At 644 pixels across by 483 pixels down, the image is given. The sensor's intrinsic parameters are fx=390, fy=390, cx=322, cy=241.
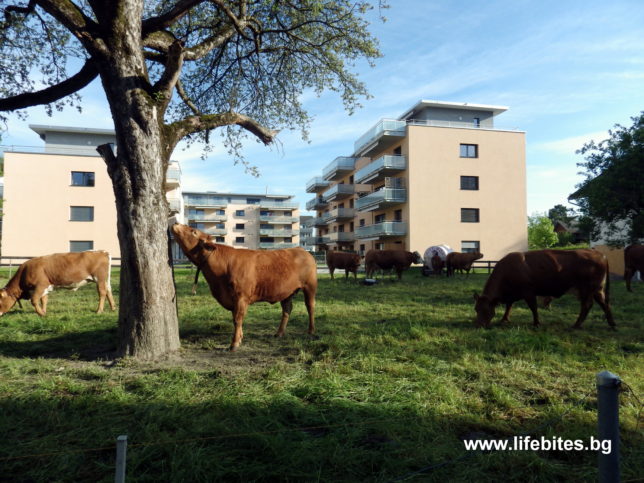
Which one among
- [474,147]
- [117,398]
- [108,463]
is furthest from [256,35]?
[474,147]

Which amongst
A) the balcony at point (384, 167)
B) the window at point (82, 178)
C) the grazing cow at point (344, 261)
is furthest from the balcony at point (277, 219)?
the grazing cow at point (344, 261)

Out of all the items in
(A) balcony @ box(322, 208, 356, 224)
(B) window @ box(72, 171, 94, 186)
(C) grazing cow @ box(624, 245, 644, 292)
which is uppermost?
(B) window @ box(72, 171, 94, 186)

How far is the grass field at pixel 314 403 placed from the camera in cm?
261

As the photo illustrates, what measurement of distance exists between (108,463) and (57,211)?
39.4 meters

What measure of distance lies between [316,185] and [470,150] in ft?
104

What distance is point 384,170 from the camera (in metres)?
34.5

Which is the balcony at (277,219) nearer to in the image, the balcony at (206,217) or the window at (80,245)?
the balcony at (206,217)

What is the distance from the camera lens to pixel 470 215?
108ft

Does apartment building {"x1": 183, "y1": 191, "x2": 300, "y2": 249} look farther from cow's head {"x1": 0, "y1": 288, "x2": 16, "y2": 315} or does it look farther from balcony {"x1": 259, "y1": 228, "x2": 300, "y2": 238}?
cow's head {"x1": 0, "y1": 288, "x2": 16, "y2": 315}

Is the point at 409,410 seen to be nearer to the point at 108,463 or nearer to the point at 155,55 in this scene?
the point at 108,463

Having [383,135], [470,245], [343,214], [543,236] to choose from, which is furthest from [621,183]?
[543,236]

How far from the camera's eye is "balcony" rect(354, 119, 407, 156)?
3388 centimetres

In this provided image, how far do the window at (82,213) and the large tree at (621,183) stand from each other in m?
37.6

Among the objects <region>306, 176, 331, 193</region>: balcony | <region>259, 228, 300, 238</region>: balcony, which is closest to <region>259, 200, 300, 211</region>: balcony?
<region>259, 228, 300, 238</region>: balcony
